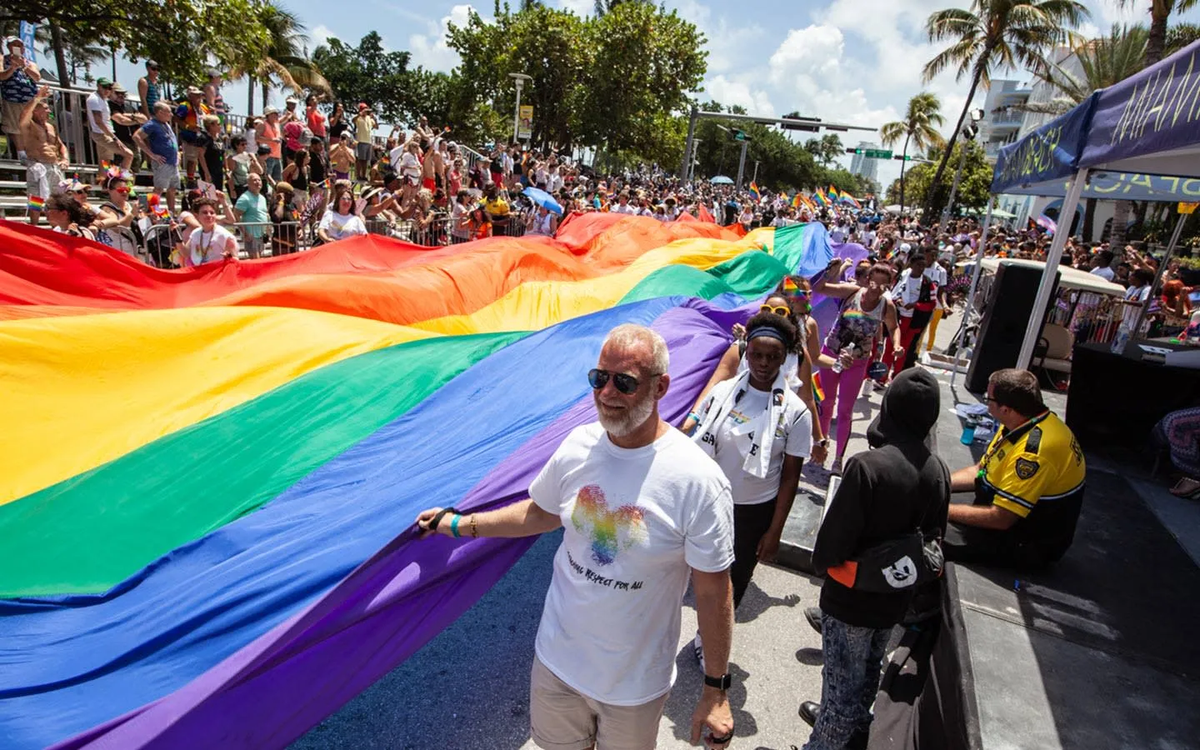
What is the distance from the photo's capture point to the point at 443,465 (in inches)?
118

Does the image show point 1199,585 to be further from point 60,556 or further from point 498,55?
point 498,55

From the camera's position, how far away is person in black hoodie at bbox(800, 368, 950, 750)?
2.63 metres

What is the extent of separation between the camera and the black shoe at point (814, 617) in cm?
405

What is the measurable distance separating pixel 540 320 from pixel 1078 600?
4311 mm

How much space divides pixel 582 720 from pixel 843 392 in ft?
15.4

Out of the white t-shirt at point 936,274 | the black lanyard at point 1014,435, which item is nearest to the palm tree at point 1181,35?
the white t-shirt at point 936,274

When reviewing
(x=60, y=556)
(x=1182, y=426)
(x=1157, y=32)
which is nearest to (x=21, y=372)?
(x=60, y=556)

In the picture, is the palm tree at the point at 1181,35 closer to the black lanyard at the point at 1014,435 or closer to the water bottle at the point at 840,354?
→ the water bottle at the point at 840,354

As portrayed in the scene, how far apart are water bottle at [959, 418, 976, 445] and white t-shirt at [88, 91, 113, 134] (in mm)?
12072

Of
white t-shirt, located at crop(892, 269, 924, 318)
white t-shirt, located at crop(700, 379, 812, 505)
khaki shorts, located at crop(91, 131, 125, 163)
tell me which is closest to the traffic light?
white t-shirt, located at crop(892, 269, 924, 318)

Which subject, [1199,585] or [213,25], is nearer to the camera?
[1199,585]

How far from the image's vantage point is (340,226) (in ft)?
26.2

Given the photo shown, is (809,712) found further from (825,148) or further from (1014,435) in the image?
(825,148)

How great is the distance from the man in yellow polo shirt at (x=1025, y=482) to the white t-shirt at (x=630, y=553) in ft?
6.76
